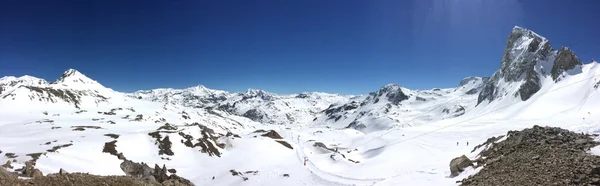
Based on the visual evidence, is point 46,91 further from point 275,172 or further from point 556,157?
point 556,157

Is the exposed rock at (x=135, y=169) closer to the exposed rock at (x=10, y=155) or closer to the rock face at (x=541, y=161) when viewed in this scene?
the exposed rock at (x=10, y=155)

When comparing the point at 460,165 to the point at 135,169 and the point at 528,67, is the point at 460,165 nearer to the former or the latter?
the point at 135,169

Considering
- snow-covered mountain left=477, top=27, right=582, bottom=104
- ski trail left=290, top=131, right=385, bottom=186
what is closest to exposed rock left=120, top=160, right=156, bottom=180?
ski trail left=290, top=131, right=385, bottom=186

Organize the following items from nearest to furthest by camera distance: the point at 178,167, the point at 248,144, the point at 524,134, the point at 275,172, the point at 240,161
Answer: the point at 524,134, the point at 275,172, the point at 178,167, the point at 240,161, the point at 248,144

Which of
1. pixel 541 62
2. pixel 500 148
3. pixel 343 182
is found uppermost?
pixel 541 62

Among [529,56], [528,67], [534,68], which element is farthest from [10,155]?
[529,56]

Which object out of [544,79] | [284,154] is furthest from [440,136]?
[544,79]
